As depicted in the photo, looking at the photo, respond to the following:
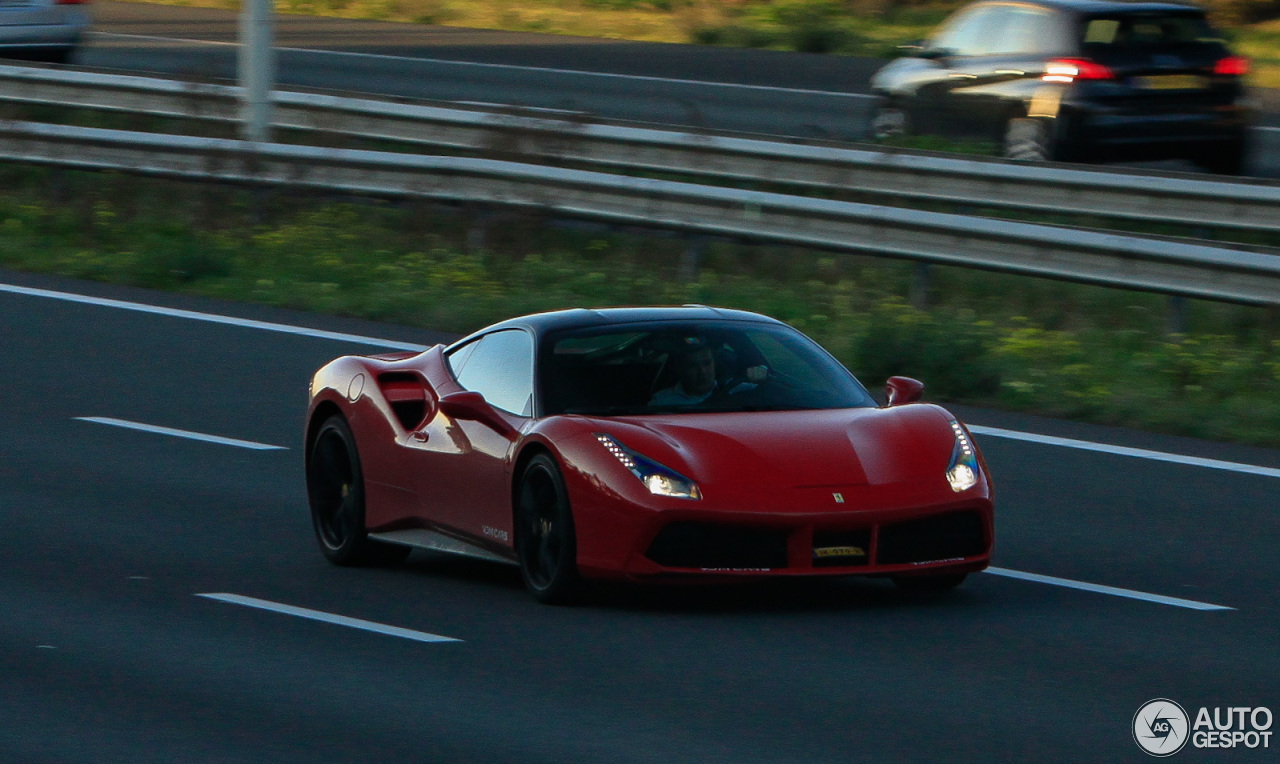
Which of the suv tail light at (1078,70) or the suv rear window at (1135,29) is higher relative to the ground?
the suv rear window at (1135,29)

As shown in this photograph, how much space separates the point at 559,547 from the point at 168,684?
5.30 ft

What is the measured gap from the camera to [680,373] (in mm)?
8977

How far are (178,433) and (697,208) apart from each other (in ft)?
17.5

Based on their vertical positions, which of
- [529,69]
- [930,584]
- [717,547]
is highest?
[717,547]

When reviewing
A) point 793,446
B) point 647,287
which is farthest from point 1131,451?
point 647,287

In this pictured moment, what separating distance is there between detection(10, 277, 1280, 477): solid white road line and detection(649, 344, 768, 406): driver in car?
3648 mm

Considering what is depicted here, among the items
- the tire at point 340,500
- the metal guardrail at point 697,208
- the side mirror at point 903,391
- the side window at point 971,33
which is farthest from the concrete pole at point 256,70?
the side mirror at point 903,391

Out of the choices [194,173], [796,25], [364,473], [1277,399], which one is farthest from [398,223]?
[796,25]

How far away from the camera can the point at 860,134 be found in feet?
79.7

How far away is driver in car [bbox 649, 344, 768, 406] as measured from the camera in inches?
351

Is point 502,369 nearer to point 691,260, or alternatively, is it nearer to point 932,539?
point 932,539

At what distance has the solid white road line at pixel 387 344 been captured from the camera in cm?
1185

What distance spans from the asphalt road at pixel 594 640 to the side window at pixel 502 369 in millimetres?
727

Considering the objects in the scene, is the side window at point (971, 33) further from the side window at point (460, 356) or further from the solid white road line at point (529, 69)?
the side window at point (460, 356)
